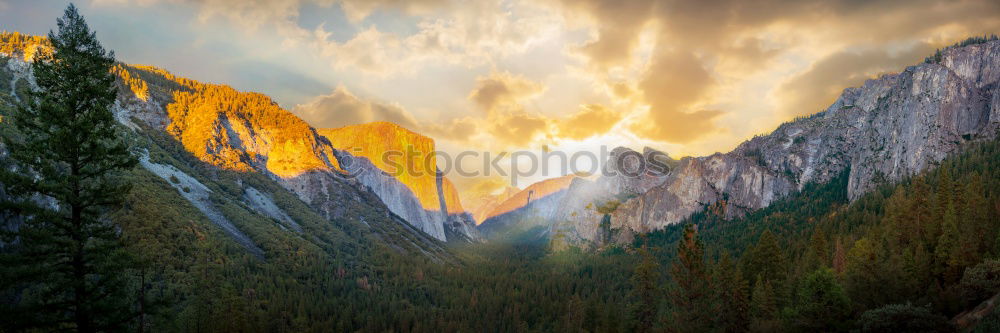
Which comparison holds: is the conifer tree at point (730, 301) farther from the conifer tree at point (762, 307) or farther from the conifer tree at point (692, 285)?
the conifer tree at point (692, 285)

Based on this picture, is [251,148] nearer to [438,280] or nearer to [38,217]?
[438,280]

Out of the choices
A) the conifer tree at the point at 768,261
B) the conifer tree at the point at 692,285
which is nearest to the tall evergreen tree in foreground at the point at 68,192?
the conifer tree at the point at 692,285

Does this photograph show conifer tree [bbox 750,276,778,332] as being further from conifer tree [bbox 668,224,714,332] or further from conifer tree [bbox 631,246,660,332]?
conifer tree [bbox 631,246,660,332]

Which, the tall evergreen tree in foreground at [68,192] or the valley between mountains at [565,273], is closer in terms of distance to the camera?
the tall evergreen tree in foreground at [68,192]

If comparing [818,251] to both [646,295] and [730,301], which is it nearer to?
[646,295]

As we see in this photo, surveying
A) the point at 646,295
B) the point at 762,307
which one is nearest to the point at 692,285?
the point at 762,307

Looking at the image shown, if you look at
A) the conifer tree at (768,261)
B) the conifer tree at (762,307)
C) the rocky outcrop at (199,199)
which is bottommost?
the conifer tree at (762,307)

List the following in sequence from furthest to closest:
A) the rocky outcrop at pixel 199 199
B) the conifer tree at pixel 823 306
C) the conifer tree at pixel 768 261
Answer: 1. the rocky outcrop at pixel 199 199
2. the conifer tree at pixel 768 261
3. the conifer tree at pixel 823 306

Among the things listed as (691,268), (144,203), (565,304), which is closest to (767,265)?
(691,268)
